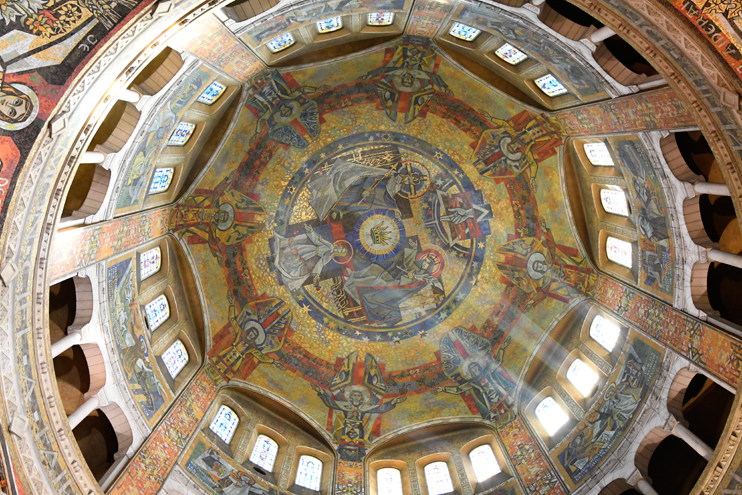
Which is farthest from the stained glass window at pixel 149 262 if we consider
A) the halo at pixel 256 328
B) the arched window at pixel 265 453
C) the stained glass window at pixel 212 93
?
the arched window at pixel 265 453

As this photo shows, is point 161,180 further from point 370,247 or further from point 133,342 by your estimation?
point 370,247

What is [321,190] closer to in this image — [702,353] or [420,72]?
[420,72]

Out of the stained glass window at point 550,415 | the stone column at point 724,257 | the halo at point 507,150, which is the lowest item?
the stone column at point 724,257

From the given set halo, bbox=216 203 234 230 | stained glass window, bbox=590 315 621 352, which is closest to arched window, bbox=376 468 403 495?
stained glass window, bbox=590 315 621 352

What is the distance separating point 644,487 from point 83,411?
1376 cm

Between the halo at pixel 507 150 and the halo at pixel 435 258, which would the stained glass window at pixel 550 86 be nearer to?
the halo at pixel 507 150

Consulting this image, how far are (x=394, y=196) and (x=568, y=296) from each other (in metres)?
7.27

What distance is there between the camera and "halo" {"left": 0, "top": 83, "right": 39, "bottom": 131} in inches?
319

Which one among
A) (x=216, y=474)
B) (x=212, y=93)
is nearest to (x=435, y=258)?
(x=212, y=93)

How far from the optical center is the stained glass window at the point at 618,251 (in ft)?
51.1

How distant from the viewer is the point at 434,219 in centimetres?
2048

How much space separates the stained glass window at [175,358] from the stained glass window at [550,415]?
1182 centimetres

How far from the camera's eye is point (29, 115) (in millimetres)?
Result: 8281

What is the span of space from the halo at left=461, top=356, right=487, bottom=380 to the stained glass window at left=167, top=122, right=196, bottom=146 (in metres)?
12.4
